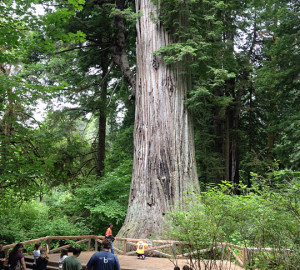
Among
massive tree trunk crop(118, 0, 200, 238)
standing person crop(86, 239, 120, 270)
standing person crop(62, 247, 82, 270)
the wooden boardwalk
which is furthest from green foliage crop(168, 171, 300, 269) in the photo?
massive tree trunk crop(118, 0, 200, 238)

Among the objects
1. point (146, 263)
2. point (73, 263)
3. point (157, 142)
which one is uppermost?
point (157, 142)

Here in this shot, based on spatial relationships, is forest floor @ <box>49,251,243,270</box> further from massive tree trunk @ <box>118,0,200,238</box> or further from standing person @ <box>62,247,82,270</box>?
standing person @ <box>62,247,82,270</box>

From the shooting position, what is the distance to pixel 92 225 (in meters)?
13.9

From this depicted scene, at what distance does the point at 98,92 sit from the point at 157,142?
6303 millimetres

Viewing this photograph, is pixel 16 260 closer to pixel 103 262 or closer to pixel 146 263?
pixel 103 262

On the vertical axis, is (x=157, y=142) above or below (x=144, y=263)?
above

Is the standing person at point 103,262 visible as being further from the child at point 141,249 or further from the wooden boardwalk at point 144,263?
the child at point 141,249

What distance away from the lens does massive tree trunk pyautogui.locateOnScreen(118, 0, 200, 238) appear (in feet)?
33.8

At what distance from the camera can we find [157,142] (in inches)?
430

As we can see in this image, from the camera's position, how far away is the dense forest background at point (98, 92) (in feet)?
29.6

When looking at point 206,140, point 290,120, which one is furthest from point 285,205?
point 206,140

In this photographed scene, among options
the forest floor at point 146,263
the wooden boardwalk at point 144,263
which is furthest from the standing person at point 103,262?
the forest floor at point 146,263

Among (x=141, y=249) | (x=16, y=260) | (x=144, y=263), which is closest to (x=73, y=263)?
(x=16, y=260)

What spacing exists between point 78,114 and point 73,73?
7.12ft
